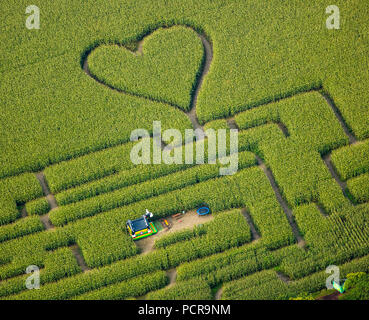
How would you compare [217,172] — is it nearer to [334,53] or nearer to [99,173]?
[99,173]

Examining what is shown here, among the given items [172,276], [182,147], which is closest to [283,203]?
[182,147]

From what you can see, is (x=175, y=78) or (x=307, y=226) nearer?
(x=307, y=226)

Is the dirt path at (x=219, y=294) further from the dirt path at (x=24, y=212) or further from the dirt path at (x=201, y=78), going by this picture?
the dirt path at (x=24, y=212)

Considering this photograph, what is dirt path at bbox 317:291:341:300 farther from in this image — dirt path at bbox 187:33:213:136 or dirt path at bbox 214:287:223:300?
dirt path at bbox 187:33:213:136

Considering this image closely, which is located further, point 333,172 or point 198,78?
point 198,78

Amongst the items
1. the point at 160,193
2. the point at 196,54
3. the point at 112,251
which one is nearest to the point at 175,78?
the point at 196,54

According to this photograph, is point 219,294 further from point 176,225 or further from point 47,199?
point 47,199

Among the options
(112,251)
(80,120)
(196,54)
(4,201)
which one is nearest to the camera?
(112,251)
